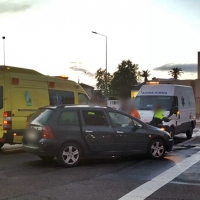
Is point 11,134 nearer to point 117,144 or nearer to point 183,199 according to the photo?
point 117,144

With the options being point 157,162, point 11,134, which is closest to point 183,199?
point 157,162

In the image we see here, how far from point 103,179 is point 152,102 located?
7693 millimetres

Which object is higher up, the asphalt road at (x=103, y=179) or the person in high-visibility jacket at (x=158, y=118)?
the person in high-visibility jacket at (x=158, y=118)

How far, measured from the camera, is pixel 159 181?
7.34 meters

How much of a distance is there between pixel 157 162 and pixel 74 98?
4.67m

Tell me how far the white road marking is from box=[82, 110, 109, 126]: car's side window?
2.06 meters

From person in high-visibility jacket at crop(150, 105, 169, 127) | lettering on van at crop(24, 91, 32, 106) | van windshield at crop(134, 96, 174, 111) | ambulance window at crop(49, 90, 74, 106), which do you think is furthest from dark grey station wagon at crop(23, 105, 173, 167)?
van windshield at crop(134, 96, 174, 111)

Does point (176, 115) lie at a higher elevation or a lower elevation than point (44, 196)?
higher

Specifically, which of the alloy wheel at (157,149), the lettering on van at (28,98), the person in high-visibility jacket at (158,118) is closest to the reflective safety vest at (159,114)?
the person in high-visibility jacket at (158,118)

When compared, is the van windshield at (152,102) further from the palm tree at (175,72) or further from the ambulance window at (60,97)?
the palm tree at (175,72)

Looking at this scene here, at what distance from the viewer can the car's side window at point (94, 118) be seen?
927 centimetres

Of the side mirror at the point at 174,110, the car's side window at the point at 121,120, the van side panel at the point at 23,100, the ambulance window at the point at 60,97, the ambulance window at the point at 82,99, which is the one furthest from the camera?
the side mirror at the point at 174,110

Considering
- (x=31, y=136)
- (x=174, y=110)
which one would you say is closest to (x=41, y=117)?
(x=31, y=136)

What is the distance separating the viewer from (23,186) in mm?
6848
